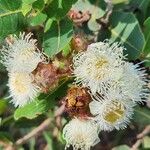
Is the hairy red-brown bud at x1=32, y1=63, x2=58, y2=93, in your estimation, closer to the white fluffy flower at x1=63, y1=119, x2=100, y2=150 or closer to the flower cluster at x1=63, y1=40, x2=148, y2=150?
the flower cluster at x1=63, y1=40, x2=148, y2=150

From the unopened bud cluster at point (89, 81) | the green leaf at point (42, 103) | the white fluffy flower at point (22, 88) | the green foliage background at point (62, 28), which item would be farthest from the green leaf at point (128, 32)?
the white fluffy flower at point (22, 88)

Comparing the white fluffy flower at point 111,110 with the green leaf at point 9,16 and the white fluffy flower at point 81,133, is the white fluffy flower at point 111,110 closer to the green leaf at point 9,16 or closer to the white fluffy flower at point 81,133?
the white fluffy flower at point 81,133

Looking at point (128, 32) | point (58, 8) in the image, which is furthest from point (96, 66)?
point (128, 32)

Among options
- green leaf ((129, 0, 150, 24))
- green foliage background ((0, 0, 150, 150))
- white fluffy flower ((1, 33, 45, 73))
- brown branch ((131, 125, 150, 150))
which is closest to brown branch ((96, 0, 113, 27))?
green foliage background ((0, 0, 150, 150))

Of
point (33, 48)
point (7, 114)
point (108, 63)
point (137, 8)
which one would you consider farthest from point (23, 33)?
point (7, 114)

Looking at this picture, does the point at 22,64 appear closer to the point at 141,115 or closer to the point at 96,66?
the point at 96,66

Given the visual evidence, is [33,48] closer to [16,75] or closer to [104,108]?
[16,75]
